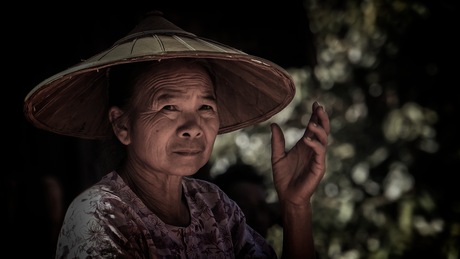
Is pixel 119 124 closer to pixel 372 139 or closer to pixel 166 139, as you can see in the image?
pixel 166 139

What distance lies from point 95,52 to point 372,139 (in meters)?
2.57

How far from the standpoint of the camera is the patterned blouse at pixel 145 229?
7.20ft

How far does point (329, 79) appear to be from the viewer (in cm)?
595

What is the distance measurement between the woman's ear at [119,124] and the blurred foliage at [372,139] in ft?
10.1

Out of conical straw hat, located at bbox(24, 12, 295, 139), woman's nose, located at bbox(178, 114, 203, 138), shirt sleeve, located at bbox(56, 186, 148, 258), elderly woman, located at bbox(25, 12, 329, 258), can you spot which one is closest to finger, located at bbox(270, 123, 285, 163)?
elderly woman, located at bbox(25, 12, 329, 258)

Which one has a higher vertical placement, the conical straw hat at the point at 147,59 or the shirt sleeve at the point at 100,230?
the conical straw hat at the point at 147,59

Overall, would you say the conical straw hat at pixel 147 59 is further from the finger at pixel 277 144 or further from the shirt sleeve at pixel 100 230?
the shirt sleeve at pixel 100 230

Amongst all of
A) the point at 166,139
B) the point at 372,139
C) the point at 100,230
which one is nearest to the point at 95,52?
the point at 372,139

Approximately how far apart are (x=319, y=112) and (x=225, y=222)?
23.9 inches

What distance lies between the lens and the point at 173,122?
8.25ft

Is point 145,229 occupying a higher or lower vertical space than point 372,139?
higher

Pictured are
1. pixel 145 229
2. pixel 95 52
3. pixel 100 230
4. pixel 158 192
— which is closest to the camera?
pixel 100 230

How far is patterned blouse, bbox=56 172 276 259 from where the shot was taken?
219 cm

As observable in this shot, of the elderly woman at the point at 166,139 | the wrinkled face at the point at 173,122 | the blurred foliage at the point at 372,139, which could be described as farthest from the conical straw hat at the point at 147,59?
the blurred foliage at the point at 372,139
